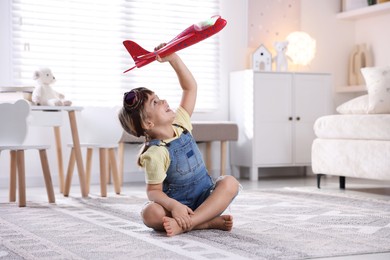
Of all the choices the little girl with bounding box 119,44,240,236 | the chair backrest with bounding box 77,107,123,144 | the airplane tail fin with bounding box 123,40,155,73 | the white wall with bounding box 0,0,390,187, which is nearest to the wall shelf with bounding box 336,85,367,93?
the white wall with bounding box 0,0,390,187

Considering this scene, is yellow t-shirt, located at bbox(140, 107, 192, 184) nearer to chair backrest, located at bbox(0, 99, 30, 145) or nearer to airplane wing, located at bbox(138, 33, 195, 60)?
airplane wing, located at bbox(138, 33, 195, 60)

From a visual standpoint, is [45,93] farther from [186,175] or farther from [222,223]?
[222,223]

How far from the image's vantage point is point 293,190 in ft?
13.1

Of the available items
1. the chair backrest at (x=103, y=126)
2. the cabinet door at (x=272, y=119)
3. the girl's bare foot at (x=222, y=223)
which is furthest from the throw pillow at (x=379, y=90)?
the girl's bare foot at (x=222, y=223)

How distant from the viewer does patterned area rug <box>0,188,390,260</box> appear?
6.27 ft

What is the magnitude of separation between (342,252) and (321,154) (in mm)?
2155

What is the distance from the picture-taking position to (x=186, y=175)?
7.59 ft

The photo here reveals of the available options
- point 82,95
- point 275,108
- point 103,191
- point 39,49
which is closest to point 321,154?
point 275,108

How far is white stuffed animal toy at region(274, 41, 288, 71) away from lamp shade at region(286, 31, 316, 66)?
12 centimetres

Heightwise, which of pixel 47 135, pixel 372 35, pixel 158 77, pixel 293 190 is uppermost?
pixel 372 35

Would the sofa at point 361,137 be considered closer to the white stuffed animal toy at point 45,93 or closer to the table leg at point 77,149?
the table leg at point 77,149

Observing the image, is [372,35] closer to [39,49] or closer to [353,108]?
[353,108]

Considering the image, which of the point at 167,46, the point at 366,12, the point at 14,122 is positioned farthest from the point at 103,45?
the point at 167,46

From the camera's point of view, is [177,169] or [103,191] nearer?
[177,169]
